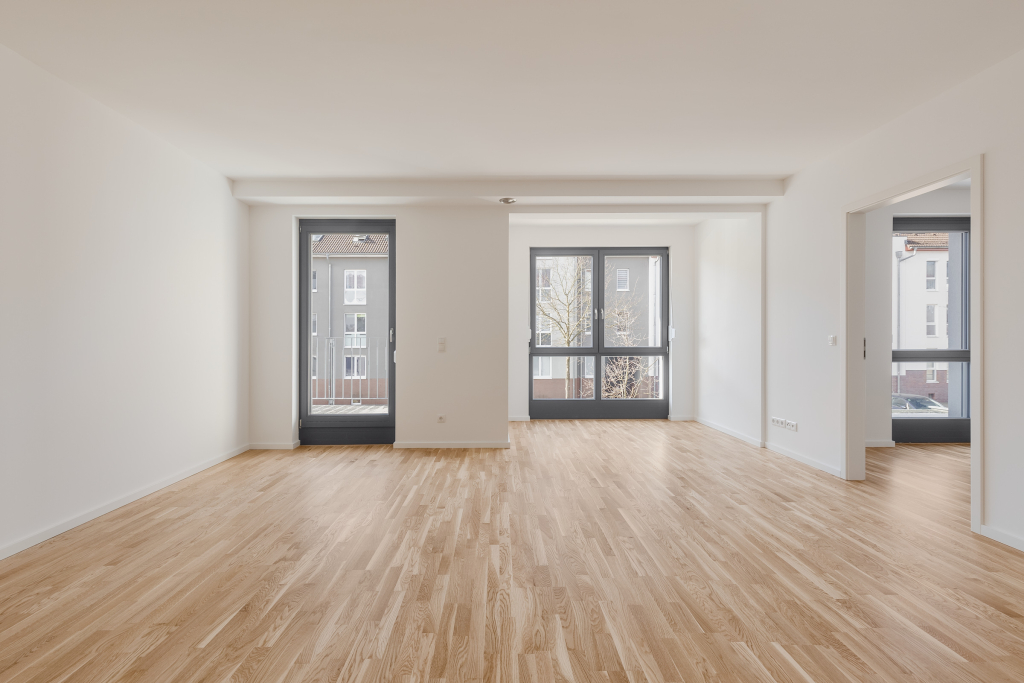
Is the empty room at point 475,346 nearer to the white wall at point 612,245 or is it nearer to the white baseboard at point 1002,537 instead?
the white baseboard at point 1002,537

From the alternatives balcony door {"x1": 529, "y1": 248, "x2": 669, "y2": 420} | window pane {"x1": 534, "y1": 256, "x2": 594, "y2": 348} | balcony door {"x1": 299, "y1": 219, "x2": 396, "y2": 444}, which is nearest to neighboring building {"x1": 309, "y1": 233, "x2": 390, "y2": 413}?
balcony door {"x1": 299, "y1": 219, "x2": 396, "y2": 444}

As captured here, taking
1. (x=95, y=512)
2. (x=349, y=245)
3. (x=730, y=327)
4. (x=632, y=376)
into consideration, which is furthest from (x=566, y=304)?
(x=95, y=512)

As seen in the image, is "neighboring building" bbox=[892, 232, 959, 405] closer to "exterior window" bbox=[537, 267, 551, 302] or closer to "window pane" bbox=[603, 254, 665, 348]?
"window pane" bbox=[603, 254, 665, 348]

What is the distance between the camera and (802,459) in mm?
4910

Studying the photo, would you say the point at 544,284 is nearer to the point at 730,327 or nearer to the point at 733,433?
the point at 730,327

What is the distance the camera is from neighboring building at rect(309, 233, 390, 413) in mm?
5805

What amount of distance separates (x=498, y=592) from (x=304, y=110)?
10.9 feet

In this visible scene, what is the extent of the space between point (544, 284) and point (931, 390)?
4.83 m

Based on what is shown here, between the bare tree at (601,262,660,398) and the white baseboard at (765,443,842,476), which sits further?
the bare tree at (601,262,660,398)

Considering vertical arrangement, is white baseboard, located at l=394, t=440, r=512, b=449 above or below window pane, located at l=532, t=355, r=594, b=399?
below

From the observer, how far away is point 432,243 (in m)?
5.65

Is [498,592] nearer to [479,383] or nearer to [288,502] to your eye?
[288,502]

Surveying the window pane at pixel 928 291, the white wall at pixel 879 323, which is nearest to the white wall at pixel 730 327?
the white wall at pixel 879 323

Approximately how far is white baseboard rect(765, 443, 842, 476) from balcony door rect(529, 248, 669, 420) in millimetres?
2168
